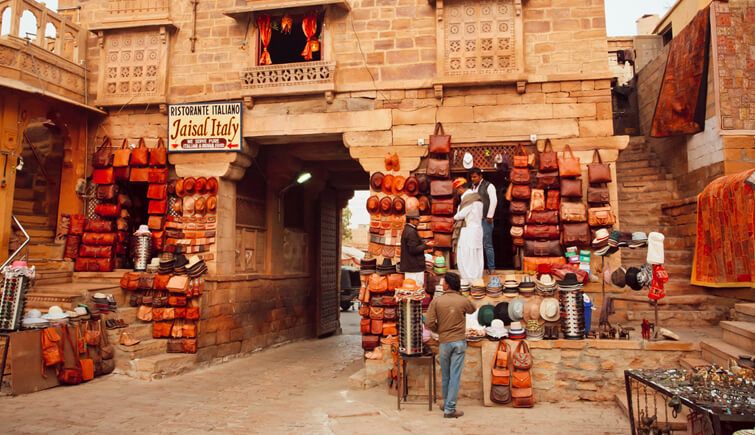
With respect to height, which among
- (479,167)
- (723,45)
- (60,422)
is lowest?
(60,422)

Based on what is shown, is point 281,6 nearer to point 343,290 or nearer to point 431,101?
point 431,101

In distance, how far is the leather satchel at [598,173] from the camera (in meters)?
7.52

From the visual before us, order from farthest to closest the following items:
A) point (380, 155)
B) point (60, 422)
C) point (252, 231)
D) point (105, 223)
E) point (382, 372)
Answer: point (252, 231)
point (105, 223)
point (380, 155)
point (382, 372)
point (60, 422)

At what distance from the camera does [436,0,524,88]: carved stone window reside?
26.7 ft

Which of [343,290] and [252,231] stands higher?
[252,231]

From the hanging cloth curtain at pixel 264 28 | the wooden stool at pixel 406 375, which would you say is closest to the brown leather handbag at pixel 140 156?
the hanging cloth curtain at pixel 264 28

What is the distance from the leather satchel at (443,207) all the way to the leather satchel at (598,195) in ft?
6.92

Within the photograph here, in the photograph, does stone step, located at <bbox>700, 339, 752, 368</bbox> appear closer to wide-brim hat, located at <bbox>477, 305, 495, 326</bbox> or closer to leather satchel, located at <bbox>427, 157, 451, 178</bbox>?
wide-brim hat, located at <bbox>477, 305, 495, 326</bbox>

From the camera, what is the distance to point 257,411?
20.1 feet

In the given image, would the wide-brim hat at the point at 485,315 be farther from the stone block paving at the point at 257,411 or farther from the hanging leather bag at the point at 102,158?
the hanging leather bag at the point at 102,158

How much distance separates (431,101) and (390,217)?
213 centimetres

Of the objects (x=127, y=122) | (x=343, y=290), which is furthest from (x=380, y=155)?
(x=343, y=290)

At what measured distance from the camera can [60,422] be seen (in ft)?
17.5

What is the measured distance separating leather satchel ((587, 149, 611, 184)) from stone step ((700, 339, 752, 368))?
2670mm
